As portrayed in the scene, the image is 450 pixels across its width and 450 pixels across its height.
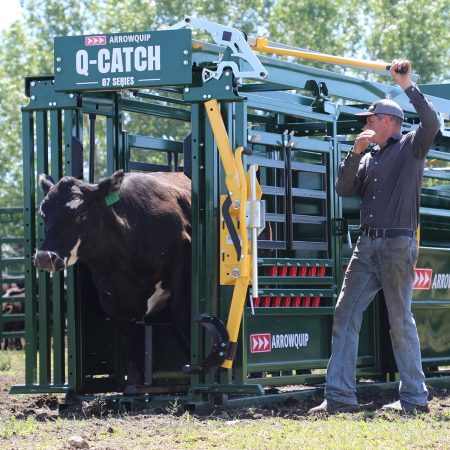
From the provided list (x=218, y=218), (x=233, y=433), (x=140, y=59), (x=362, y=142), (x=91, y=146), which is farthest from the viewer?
(x=91, y=146)

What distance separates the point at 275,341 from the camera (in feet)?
32.2

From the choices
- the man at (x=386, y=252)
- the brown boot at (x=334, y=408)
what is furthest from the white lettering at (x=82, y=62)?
the brown boot at (x=334, y=408)

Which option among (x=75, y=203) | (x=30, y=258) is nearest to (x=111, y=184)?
(x=75, y=203)

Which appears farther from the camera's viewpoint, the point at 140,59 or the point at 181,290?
the point at 181,290

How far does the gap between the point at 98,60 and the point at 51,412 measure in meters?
2.79

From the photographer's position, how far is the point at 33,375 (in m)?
9.98

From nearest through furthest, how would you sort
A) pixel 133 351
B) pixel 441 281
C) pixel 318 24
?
pixel 133 351
pixel 441 281
pixel 318 24

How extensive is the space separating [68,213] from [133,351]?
4.61ft

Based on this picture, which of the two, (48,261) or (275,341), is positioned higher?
(48,261)

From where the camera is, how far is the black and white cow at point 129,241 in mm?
9359

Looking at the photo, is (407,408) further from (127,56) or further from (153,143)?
(153,143)

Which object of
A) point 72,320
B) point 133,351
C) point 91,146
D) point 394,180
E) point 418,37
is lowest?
point 133,351

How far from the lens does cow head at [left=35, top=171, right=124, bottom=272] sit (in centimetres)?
927

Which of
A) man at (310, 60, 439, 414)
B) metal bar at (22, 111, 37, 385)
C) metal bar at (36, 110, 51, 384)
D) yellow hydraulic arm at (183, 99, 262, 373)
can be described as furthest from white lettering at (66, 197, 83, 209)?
man at (310, 60, 439, 414)
